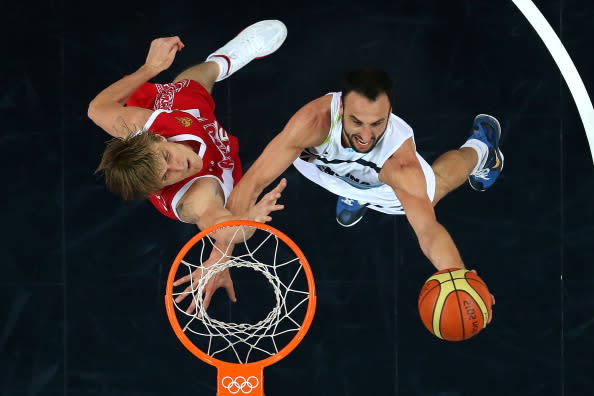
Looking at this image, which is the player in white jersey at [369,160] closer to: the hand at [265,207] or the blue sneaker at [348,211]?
the blue sneaker at [348,211]

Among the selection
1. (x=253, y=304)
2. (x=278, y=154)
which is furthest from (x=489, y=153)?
(x=253, y=304)

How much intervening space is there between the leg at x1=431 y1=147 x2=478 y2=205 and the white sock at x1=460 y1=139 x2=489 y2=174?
0.09 ft

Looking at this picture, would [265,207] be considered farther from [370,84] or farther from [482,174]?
[482,174]

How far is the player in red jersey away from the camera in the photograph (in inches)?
133

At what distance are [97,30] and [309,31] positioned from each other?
1.38 meters

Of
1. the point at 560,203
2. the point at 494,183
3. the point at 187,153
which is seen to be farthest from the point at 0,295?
the point at 560,203

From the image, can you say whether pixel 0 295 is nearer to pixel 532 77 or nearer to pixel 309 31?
pixel 309 31

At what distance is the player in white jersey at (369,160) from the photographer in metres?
3.32

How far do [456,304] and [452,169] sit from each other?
1.19m

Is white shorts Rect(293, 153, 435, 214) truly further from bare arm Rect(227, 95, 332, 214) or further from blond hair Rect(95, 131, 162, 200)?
blond hair Rect(95, 131, 162, 200)

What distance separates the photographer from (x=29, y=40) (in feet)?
15.1

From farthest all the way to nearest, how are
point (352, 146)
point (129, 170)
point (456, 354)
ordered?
point (456, 354)
point (352, 146)
point (129, 170)

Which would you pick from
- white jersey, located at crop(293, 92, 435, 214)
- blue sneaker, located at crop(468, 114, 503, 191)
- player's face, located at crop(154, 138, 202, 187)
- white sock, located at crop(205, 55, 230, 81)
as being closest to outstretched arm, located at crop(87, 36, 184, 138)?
player's face, located at crop(154, 138, 202, 187)

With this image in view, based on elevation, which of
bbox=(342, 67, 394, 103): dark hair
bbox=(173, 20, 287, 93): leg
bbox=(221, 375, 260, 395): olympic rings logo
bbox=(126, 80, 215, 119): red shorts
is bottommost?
bbox=(221, 375, 260, 395): olympic rings logo
